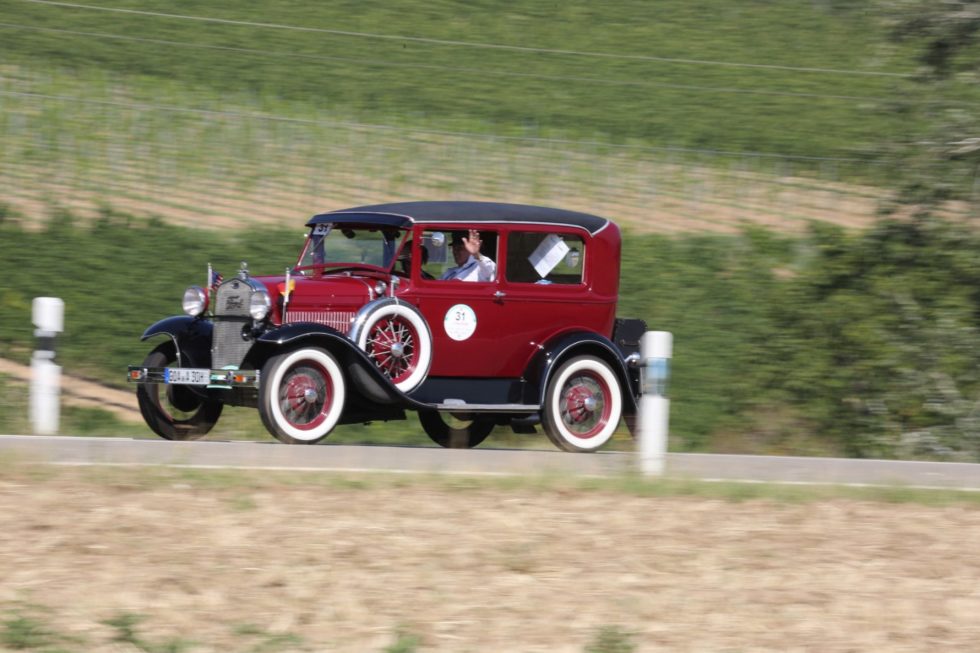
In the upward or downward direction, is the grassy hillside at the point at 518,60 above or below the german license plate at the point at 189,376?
above

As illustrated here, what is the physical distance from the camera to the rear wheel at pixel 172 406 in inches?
441

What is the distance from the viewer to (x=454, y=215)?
1116 centimetres

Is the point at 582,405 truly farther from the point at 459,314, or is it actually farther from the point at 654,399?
the point at 654,399

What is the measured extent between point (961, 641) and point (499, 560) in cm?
219

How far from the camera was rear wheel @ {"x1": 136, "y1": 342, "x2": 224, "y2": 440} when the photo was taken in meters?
11.2

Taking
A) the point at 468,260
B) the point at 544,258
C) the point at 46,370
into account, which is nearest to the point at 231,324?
the point at 46,370

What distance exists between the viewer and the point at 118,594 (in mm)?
6047

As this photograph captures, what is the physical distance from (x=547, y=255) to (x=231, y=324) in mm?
2747

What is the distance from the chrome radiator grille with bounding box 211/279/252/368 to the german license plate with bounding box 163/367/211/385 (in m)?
0.51

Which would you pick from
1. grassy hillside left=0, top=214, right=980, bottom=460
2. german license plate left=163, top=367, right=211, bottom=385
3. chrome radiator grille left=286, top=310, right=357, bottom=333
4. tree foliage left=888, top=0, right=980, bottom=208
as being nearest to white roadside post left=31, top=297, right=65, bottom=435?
german license plate left=163, top=367, right=211, bottom=385

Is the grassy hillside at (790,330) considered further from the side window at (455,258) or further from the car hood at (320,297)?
the car hood at (320,297)

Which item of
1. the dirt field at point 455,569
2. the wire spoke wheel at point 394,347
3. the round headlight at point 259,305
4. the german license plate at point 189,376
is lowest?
the dirt field at point 455,569

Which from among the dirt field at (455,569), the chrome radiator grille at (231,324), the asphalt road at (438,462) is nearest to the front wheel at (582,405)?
the asphalt road at (438,462)

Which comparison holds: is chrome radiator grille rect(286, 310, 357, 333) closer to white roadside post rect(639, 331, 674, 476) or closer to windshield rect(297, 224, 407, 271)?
→ windshield rect(297, 224, 407, 271)
